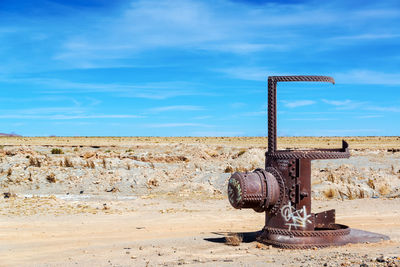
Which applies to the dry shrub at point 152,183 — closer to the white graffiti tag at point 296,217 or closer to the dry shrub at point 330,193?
the dry shrub at point 330,193

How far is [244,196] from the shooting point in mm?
7734

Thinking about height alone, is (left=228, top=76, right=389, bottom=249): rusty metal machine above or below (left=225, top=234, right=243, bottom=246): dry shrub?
above

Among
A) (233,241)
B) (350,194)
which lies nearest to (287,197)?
(233,241)

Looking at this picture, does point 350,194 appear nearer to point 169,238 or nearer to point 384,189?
point 384,189

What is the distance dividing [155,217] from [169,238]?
11.0ft

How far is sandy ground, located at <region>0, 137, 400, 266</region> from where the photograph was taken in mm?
7602

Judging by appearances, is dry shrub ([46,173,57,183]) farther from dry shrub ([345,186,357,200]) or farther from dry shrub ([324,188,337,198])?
dry shrub ([345,186,357,200])

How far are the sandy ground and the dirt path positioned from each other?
0.7 inches

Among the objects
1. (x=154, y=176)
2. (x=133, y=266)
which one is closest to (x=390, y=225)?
(x=133, y=266)

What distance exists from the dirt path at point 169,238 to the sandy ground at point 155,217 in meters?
0.02

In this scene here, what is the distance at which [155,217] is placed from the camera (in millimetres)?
12750

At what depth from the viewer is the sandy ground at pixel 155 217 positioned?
7602mm

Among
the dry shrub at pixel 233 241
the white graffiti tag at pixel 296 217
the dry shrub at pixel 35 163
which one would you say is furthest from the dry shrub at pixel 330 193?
the dry shrub at pixel 35 163

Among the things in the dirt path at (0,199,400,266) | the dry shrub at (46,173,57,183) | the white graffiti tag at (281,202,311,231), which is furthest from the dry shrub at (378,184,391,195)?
the dry shrub at (46,173,57,183)
